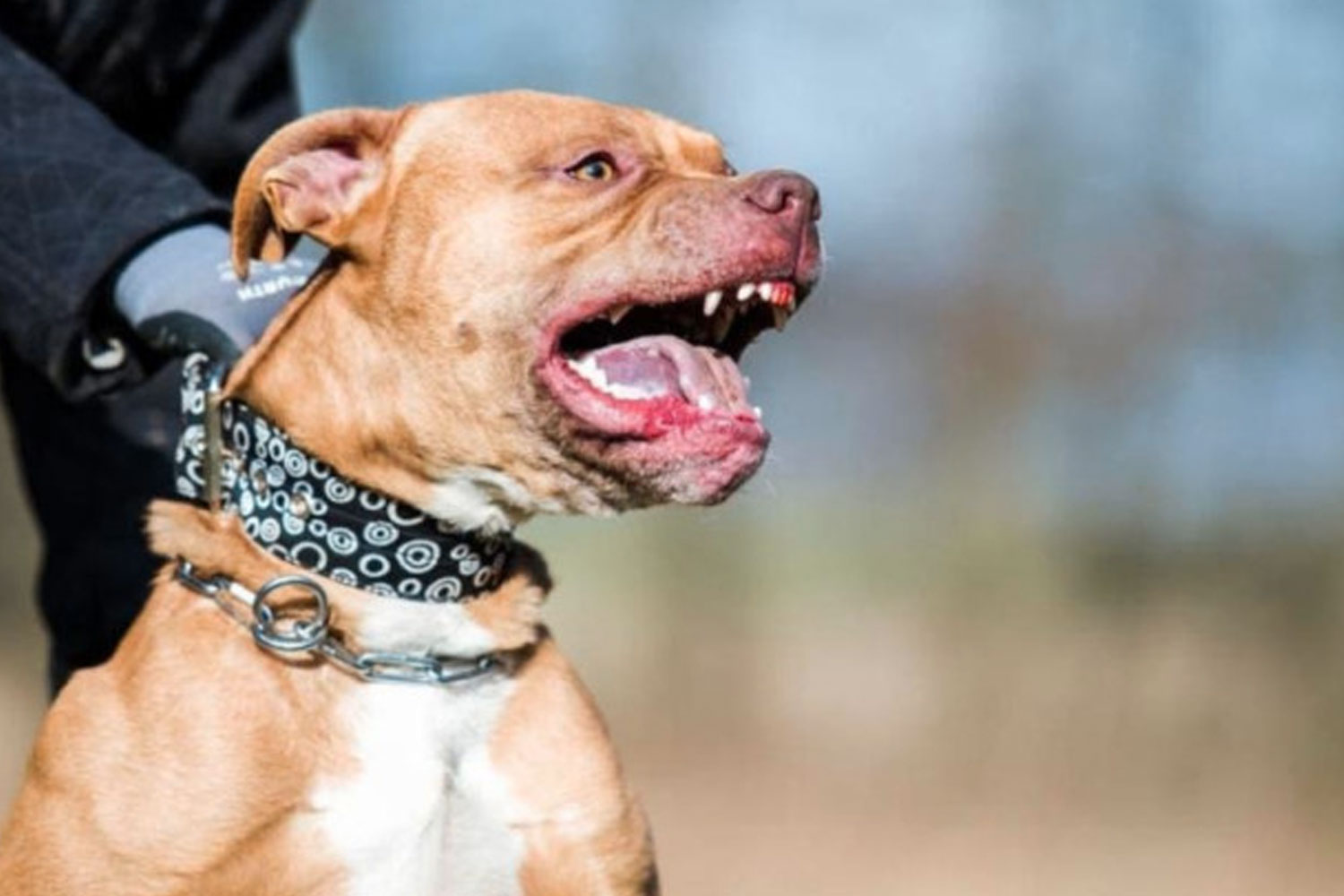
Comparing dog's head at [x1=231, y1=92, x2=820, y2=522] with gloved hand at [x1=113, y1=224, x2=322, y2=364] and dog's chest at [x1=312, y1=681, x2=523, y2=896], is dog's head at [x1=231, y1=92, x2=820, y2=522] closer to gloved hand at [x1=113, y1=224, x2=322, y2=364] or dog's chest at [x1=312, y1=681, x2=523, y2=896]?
gloved hand at [x1=113, y1=224, x2=322, y2=364]

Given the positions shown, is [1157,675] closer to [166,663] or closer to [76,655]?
[76,655]

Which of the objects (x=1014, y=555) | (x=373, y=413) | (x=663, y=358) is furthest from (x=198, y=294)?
(x=1014, y=555)

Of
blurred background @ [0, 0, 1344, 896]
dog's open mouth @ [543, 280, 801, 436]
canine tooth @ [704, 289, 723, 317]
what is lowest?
blurred background @ [0, 0, 1344, 896]

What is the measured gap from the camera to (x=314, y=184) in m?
3.74

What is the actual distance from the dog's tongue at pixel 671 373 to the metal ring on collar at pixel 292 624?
1.50 feet

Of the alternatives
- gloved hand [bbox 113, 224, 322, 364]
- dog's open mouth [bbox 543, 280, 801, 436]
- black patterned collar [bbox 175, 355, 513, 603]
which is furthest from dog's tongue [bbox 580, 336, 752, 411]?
gloved hand [bbox 113, 224, 322, 364]

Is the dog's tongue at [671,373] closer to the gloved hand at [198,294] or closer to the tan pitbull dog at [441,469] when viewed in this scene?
the tan pitbull dog at [441,469]

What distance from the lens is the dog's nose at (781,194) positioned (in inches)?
137

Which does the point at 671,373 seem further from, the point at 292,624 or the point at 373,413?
the point at 292,624

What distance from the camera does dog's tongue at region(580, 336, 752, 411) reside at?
3521mm

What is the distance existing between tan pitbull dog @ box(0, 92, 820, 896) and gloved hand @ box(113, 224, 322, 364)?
153mm

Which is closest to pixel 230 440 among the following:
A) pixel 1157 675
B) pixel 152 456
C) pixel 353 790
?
pixel 353 790

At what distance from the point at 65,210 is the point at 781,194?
1.16 metres

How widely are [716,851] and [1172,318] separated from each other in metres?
2.54
